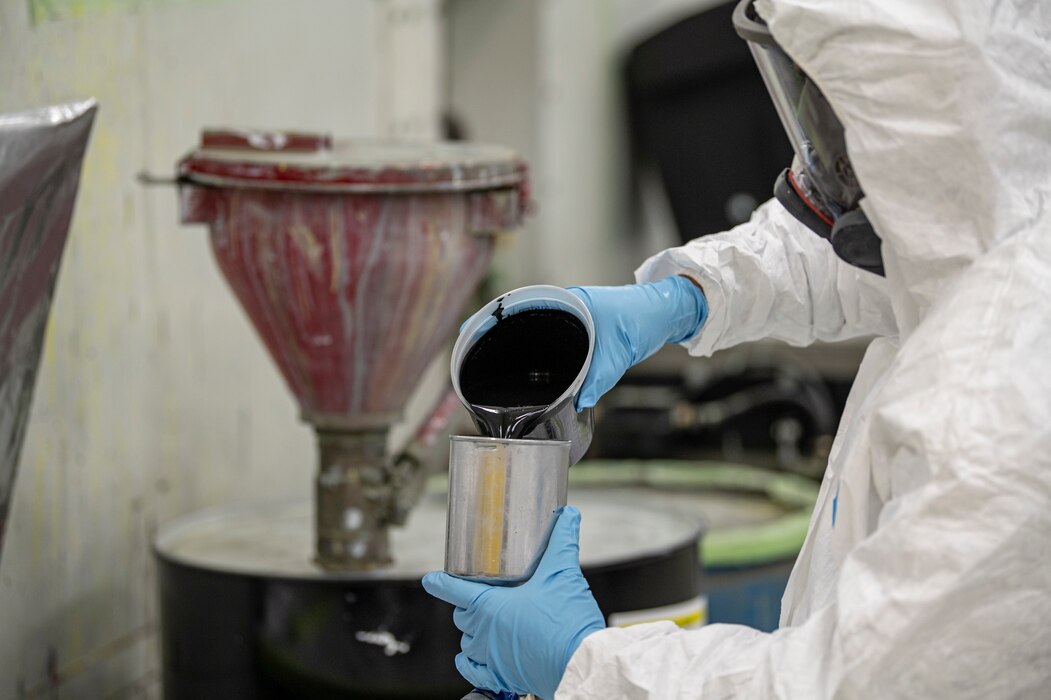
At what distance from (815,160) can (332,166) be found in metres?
0.73

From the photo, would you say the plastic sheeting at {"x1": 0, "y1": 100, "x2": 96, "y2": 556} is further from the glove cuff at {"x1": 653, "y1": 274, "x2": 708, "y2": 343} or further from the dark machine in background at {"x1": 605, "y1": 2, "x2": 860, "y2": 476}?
the dark machine in background at {"x1": 605, "y1": 2, "x2": 860, "y2": 476}

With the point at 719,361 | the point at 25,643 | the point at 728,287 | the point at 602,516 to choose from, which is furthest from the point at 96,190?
the point at 719,361

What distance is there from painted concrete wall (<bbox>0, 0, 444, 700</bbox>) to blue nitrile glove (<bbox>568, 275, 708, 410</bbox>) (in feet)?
3.35

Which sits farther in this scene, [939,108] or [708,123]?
[708,123]

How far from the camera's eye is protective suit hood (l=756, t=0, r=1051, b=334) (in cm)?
Result: 95

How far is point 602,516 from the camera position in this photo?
2.14m

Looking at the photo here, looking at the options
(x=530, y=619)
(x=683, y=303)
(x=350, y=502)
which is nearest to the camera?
(x=530, y=619)

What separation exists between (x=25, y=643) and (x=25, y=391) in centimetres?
73

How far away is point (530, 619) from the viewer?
1050 millimetres

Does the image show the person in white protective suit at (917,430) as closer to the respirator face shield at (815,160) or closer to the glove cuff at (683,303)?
the respirator face shield at (815,160)

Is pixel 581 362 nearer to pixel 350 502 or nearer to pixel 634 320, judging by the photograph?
pixel 634 320

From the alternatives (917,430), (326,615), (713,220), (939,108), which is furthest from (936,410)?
(713,220)

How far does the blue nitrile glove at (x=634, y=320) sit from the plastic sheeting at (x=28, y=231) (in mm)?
538

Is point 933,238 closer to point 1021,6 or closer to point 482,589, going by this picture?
Result: point 1021,6
